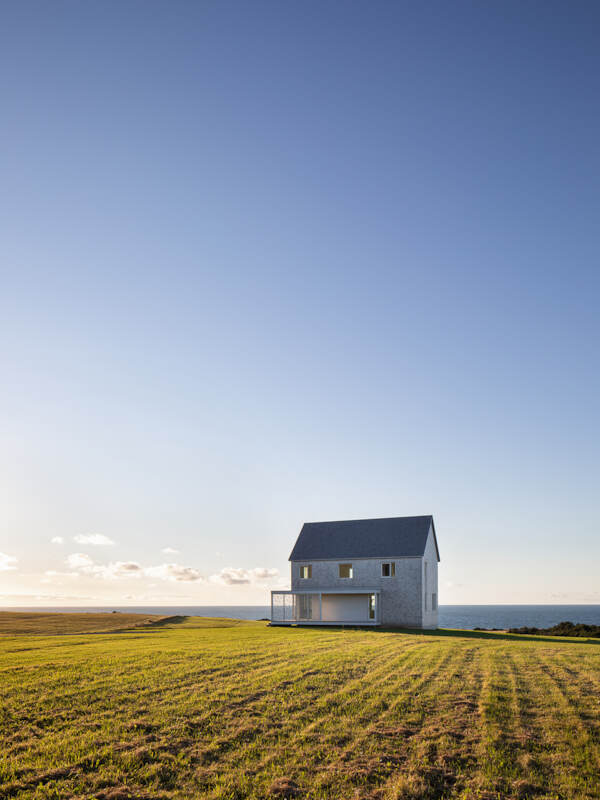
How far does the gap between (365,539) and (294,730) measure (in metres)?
34.8

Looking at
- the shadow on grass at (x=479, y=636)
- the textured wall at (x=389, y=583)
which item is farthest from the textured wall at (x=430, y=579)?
the shadow on grass at (x=479, y=636)

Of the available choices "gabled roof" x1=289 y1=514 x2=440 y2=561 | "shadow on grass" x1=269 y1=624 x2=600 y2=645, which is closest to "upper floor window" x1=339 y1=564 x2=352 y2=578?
"gabled roof" x1=289 y1=514 x2=440 y2=561

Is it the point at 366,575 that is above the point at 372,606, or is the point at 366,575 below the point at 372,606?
above

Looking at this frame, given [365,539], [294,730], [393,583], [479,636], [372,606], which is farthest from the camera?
[365,539]

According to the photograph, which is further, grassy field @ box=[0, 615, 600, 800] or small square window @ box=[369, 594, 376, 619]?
small square window @ box=[369, 594, 376, 619]

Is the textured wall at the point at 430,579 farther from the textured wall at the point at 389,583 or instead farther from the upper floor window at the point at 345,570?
the upper floor window at the point at 345,570

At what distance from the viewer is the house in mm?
40969

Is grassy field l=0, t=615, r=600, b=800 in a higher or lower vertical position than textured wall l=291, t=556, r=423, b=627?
higher

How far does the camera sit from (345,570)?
43.4 metres

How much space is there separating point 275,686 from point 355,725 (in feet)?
10.9

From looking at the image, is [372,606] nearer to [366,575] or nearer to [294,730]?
[366,575]

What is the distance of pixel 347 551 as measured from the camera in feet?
143

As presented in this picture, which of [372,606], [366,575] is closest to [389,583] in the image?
[366,575]

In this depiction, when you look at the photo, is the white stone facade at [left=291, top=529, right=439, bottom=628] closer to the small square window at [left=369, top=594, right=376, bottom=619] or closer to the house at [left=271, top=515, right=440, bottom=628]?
the house at [left=271, top=515, right=440, bottom=628]
